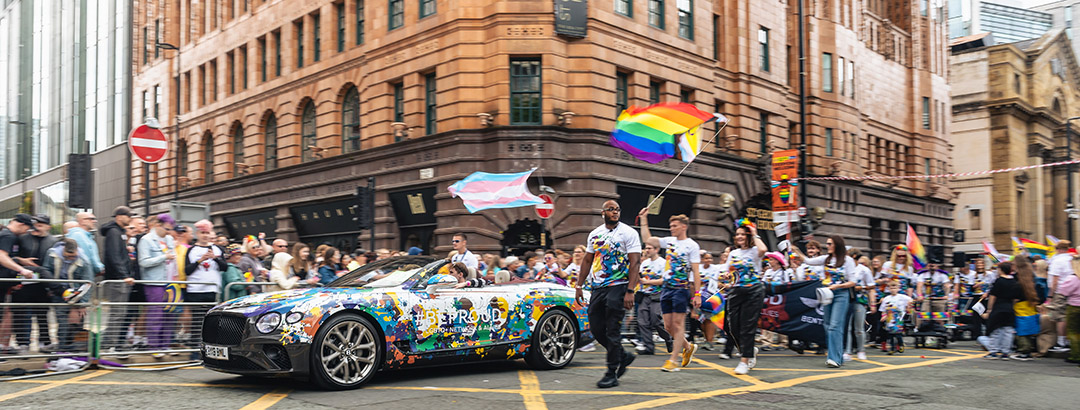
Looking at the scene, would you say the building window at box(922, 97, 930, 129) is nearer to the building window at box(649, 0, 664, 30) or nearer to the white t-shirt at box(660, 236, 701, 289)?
the building window at box(649, 0, 664, 30)

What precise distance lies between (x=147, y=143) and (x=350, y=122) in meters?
14.8

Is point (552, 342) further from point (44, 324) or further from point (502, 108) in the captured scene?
point (502, 108)

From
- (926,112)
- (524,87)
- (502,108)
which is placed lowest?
(502,108)

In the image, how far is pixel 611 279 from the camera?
28.3ft

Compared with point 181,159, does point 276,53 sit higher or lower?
higher

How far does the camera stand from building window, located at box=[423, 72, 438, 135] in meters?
24.8

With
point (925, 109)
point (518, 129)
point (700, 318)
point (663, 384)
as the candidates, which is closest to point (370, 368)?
point (663, 384)

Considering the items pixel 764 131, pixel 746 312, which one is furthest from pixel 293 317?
pixel 764 131

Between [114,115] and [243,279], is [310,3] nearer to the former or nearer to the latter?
[114,115]

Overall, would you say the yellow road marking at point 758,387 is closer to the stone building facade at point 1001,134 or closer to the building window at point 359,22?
the building window at point 359,22

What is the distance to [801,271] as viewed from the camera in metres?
12.8

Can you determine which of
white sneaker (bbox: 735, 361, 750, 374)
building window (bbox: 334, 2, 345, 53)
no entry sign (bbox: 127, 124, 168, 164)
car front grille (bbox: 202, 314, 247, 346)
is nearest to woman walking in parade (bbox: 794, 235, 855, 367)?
white sneaker (bbox: 735, 361, 750, 374)

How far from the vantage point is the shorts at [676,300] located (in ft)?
35.0

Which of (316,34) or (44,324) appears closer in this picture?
(44,324)
